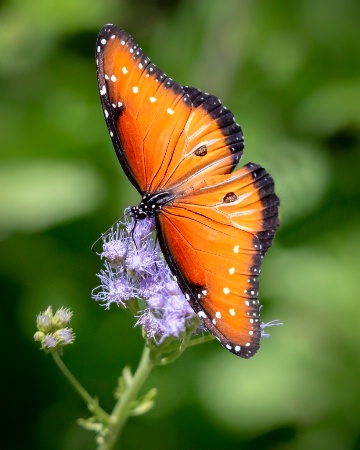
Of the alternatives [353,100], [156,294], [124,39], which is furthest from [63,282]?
[353,100]

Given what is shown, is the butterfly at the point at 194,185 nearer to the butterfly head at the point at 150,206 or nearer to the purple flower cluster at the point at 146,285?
the butterfly head at the point at 150,206

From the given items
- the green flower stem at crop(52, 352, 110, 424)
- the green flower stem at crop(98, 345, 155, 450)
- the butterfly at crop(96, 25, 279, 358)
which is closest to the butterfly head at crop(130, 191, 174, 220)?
the butterfly at crop(96, 25, 279, 358)

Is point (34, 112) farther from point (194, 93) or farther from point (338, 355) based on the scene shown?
point (338, 355)

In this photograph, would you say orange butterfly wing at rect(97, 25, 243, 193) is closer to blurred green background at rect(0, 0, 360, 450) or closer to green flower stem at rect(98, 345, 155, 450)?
green flower stem at rect(98, 345, 155, 450)

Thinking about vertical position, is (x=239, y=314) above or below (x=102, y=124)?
below

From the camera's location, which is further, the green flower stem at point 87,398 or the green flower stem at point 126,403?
the green flower stem at point 126,403

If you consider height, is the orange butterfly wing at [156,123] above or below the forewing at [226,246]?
above

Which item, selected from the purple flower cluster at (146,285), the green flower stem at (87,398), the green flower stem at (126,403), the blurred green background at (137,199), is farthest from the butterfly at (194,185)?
the blurred green background at (137,199)

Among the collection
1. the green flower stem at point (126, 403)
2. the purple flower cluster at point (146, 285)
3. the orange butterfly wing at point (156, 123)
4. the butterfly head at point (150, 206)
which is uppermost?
the orange butterfly wing at point (156, 123)
